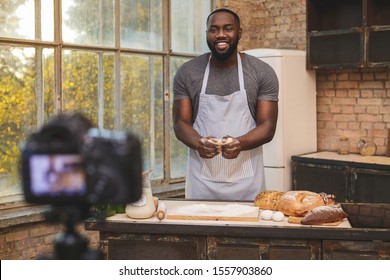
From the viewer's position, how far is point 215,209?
8.75ft

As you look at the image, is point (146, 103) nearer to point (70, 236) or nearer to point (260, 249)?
point (260, 249)

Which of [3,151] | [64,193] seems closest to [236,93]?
[3,151]

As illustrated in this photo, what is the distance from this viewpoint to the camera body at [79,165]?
36.2 inches

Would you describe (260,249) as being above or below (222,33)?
below

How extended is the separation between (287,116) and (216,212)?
2.53m

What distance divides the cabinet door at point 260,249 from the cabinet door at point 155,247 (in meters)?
0.06

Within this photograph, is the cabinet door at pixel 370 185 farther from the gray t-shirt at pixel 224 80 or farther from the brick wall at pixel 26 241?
the brick wall at pixel 26 241

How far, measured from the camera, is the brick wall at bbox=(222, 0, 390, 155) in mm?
5094

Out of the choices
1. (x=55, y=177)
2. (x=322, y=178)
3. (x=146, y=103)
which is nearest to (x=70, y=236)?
(x=55, y=177)

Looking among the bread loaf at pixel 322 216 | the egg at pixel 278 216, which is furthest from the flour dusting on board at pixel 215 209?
the bread loaf at pixel 322 216

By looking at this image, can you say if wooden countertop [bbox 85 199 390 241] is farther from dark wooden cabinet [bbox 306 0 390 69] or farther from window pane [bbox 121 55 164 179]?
dark wooden cabinet [bbox 306 0 390 69]

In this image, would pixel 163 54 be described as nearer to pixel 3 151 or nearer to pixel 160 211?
pixel 3 151

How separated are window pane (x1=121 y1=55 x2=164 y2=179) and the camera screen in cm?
361

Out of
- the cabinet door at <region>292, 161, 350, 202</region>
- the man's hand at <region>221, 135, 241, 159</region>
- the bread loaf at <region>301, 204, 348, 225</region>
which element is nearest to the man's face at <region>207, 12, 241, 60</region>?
the man's hand at <region>221, 135, 241, 159</region>
